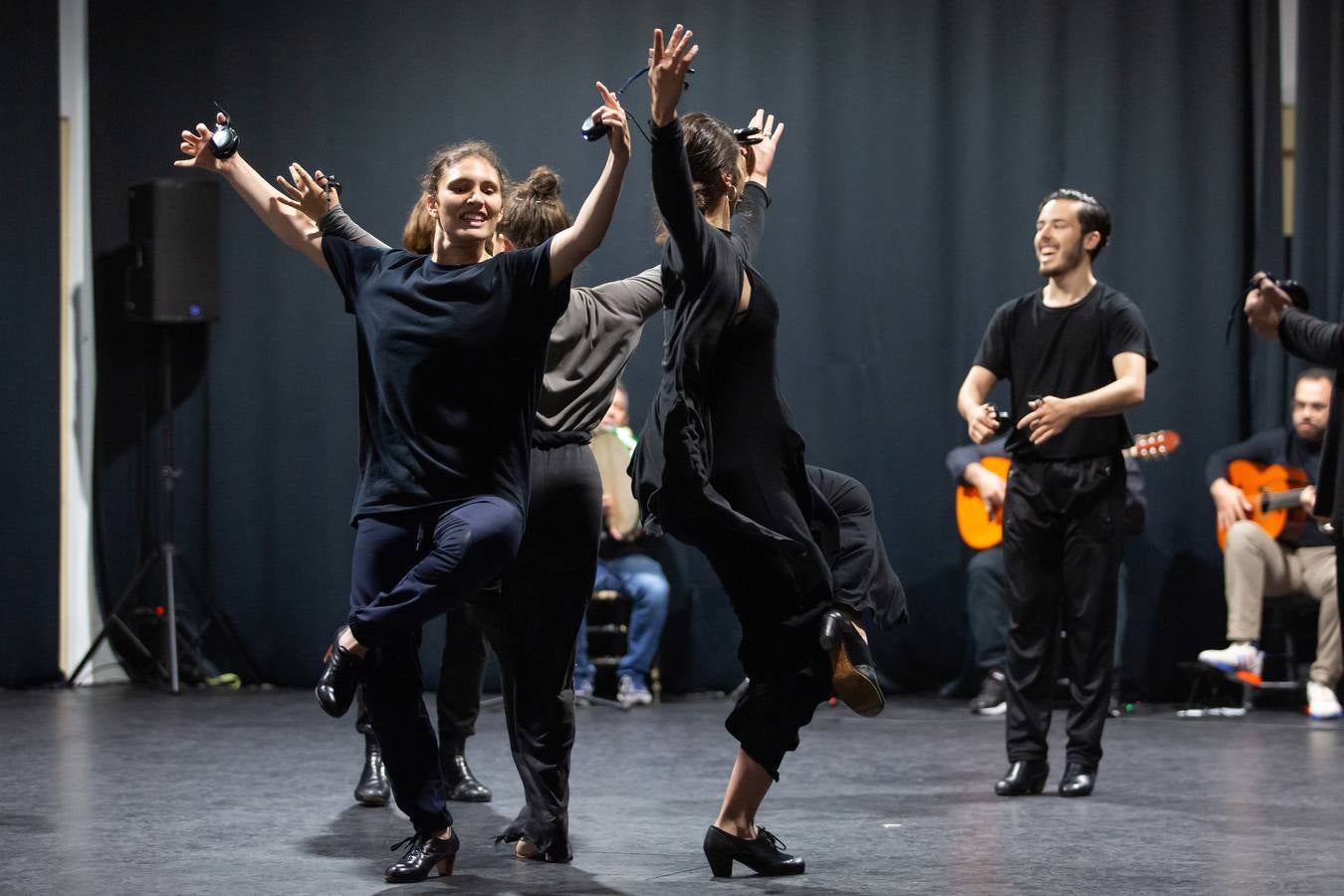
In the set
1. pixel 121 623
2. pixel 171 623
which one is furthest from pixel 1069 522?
pixel 121 623

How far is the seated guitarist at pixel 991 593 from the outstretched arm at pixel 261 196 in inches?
137

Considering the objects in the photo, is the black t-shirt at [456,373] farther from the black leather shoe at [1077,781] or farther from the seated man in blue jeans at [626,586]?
the seated man in blue jeans at [626,586]

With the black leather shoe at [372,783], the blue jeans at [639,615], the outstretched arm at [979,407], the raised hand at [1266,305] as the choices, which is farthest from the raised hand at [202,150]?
the blue jeans at [639,615]

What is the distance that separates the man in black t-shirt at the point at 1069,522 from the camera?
Answer: 4.05 meters

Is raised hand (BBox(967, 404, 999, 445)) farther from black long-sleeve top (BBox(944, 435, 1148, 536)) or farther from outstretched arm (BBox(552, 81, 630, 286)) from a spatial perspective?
black long-sleeve top (BBox(944, 435, 1148, 536))

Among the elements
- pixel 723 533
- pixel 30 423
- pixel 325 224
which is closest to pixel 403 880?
pixel 723 533

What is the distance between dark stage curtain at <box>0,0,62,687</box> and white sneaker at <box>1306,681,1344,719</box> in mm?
4961

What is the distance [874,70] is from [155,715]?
3.78 metres

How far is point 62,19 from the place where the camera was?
7012mm

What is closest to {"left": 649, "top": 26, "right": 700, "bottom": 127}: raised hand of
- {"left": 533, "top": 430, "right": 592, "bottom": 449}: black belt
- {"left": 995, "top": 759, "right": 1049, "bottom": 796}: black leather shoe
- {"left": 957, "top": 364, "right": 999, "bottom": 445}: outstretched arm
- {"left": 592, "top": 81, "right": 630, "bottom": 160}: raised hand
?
{"left": 592, "top": 81, "right": 630, "bottom": 160}: raised hand

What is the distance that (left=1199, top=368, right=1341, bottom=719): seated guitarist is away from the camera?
594 centimetres

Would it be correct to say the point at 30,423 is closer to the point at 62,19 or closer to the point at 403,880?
the point at 62,19

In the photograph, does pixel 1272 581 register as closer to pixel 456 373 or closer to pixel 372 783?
pixel 372 783

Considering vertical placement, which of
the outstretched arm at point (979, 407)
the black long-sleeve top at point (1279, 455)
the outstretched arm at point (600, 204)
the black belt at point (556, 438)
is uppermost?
the outstretched arm at point (600, 204)
